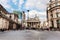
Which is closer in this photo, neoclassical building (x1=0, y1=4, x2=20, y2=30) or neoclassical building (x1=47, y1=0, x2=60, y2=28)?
neoclassical building (x1=0, y1=4, x2=20, y2=30)

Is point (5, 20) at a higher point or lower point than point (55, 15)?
lower

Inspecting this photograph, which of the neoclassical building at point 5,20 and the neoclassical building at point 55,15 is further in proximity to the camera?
the neoclassical building at point 55,15

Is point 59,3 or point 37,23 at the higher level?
point 59,3

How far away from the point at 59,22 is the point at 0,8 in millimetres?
32652

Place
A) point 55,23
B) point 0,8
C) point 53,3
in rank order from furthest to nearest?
point 53,3 → point 55,23 → point 0,8

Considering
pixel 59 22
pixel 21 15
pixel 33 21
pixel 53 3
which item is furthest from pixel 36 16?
pixel 59 22

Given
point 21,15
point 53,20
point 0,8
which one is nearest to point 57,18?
point 53,20

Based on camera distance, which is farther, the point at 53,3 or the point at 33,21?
the point at 33,21

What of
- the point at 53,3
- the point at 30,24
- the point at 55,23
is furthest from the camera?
the point at 30,24

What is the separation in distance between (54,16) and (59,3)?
8.60m

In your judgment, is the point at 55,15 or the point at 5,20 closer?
the point at 5,20

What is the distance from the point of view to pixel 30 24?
612ft

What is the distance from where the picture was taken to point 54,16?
89.4m

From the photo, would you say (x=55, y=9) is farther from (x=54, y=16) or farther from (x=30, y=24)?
(x=30, y=24)
